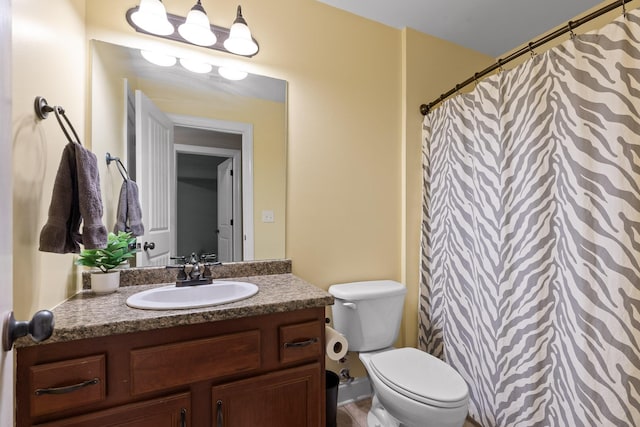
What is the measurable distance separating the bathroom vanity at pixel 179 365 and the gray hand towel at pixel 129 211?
0.98 feet

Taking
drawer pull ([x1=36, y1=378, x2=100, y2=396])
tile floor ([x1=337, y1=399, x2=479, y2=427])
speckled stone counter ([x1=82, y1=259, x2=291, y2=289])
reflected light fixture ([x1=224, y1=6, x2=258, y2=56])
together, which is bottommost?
tile floor ([x1=337, y1=399, x2=479, y2=427])

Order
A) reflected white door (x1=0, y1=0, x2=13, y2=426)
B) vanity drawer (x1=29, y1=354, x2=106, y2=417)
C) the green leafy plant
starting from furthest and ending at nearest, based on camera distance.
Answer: the green leafy plant
vanity drawer (x1=29, y1=354, x2=106, y2=417)
reflected white door (x1=0, y1=0, x2=13, y2=426)

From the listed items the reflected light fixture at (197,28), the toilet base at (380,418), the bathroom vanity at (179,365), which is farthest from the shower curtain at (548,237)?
the reflected light fixture at (197,28)

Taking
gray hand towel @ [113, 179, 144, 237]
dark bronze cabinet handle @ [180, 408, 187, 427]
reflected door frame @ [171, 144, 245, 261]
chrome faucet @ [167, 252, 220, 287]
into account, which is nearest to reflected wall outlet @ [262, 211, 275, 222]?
reflected door frame @ [171, 144, 245, 261]

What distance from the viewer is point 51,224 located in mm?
902

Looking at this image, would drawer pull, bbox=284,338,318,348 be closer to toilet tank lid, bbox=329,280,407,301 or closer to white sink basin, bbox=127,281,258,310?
white sink basin, bbox=127,281,258,310

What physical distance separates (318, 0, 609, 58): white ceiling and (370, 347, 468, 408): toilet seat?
202 centimetres

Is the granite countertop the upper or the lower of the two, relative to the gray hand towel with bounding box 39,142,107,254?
lower

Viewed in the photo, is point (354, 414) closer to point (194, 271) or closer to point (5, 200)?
point (194, 271)

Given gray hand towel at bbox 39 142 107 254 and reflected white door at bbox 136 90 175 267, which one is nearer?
gray hand towel at bbox 39 142 107 254

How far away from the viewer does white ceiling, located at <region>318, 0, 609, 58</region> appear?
5.56 ft

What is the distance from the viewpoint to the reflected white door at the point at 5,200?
0.52 meters

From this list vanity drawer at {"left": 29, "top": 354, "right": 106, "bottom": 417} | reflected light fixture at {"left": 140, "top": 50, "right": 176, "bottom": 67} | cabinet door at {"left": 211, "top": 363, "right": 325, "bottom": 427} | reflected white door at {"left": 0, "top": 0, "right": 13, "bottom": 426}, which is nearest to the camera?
reflected white door at {"left": 0, "top": 0, "right": 13, "bottom": 426}

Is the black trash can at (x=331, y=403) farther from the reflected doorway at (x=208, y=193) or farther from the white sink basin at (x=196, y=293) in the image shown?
the reflected doorway at (x=208, y=193)
